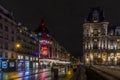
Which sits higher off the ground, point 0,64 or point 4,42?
point 4,42

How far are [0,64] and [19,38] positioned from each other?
53.1m

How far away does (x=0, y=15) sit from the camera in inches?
3932

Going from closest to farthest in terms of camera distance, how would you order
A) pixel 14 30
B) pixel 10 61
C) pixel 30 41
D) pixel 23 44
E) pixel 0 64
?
pixel 0 64 < pixel 10 61 < pixel 14 30 < pixel 23 44 < pixel 30 41

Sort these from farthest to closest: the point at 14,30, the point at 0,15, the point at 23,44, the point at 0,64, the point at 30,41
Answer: the point at 30,41 < the point at 23,44 < the point at 14,30 < the point at 0,15 < the point at 0,64

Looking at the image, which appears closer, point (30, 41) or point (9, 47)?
point (9, 47)

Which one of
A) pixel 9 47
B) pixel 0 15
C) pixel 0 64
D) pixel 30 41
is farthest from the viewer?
pixel 30 41

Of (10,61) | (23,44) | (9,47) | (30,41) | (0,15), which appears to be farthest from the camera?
(30,41)

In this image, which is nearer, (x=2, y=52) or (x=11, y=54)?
(x=2, y=52)

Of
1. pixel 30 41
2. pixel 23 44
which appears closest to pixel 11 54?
pixel 23 44

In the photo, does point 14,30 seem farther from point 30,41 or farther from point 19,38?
point 30,41

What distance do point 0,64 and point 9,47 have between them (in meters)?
33.7

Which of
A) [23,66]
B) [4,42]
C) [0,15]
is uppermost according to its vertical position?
[0,15]

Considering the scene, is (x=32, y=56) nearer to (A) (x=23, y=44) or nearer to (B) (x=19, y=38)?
(A) (x=23, y=44)

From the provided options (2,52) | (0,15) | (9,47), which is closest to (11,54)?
(9,47)
